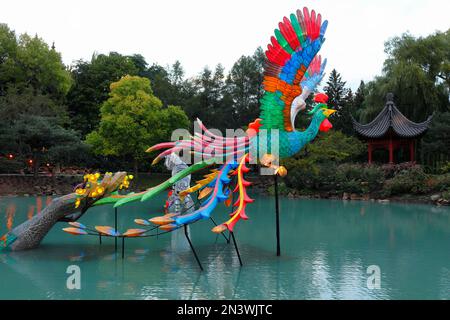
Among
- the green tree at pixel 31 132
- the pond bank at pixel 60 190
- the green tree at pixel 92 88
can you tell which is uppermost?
the green tree at pixel 92 88

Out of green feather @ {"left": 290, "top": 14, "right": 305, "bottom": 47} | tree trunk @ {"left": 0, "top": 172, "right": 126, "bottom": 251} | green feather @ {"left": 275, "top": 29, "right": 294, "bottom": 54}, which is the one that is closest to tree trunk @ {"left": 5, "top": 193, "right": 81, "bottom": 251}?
tree trunk @ {"left": 0, "top": 172, "right": 126, "bottom": 251}

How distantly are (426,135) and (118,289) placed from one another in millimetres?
20393

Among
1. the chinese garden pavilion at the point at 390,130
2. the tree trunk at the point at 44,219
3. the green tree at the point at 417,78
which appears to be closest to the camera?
the tree trunk at the point at 44,219

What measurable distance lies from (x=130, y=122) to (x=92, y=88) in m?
7.48

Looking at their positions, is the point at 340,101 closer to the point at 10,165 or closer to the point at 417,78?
the point at 417,78

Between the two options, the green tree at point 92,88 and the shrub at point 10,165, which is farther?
the green tree at point 92,88

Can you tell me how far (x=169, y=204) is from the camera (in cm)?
1227

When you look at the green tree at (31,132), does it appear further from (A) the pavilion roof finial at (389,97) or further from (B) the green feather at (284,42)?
(B) the green feather at (284,42)

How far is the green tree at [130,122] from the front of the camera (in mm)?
23453

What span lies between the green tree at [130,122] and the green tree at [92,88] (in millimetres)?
4507

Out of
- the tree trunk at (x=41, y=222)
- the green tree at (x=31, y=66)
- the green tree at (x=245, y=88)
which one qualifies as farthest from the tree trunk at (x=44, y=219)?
the green tree at (x=245, y=88)

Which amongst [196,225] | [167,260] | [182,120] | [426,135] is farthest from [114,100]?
[167,260]

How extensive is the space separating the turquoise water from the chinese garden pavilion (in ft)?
33.9
